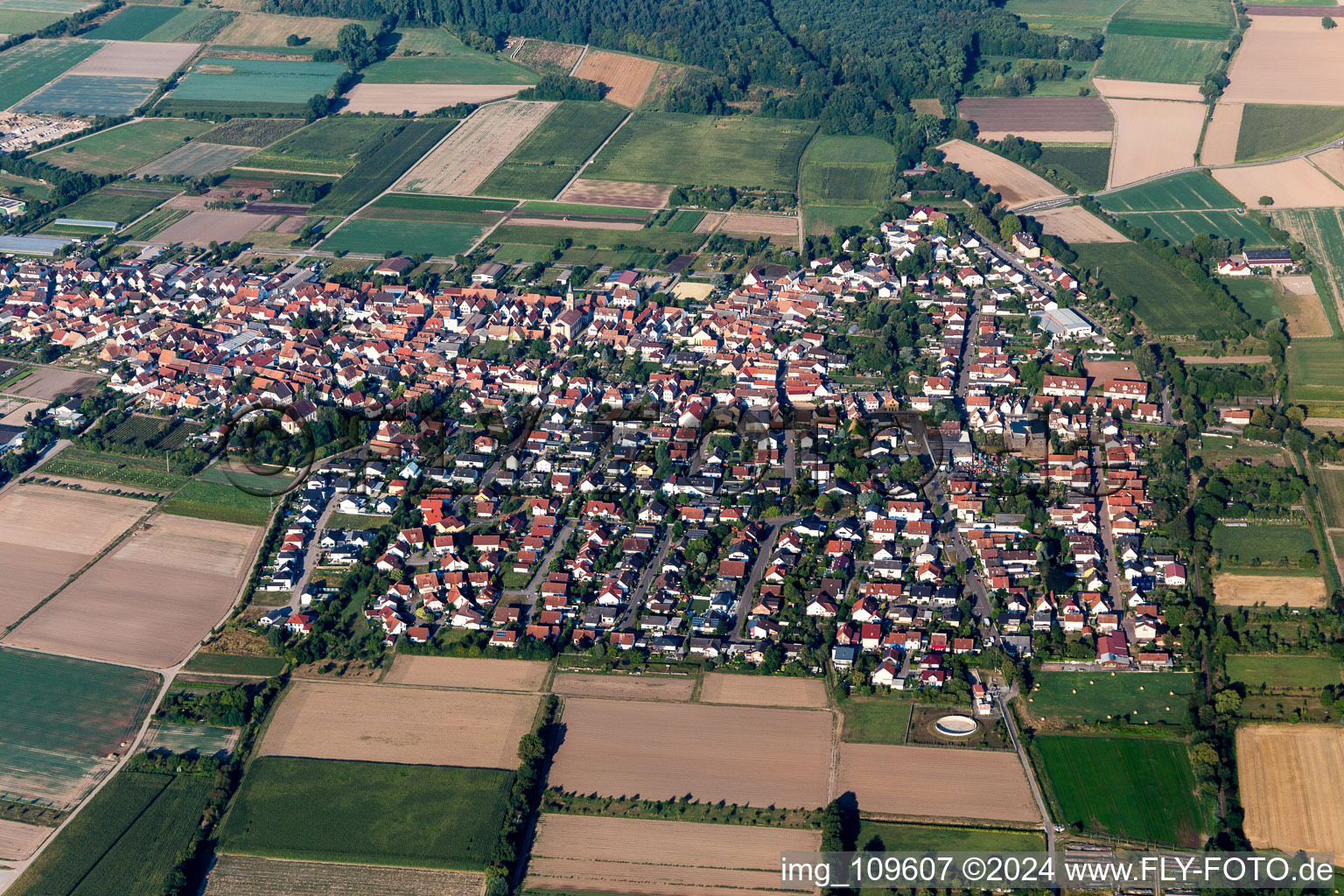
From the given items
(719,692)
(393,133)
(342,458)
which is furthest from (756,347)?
(393,133)

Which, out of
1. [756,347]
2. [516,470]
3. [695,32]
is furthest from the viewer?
[695,32]

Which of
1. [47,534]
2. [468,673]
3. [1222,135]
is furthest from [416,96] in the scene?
[468,673]

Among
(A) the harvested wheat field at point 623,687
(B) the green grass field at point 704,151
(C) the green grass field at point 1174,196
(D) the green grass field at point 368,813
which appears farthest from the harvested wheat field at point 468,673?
(C) the green grass field at point 1174,196

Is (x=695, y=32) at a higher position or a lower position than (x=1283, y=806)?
higher

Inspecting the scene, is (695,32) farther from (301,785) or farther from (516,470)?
(301,785)

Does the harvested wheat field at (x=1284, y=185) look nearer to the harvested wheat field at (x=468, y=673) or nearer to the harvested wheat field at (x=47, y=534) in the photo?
the harvested wheat field at (x=468, y=673)

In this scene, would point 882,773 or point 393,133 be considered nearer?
point 882,773

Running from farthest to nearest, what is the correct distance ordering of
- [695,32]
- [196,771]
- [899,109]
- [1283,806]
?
1. [695,32]
2. [899,109]
3. [196,771]
4. [1283,806]

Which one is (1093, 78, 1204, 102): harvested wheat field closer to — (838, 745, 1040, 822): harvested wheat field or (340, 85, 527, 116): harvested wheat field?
(340, 85, 527, 116): harvested wheat field
